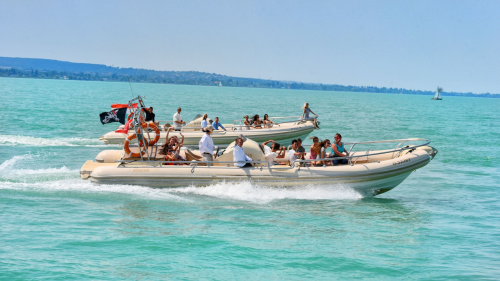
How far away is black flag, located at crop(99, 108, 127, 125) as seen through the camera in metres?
12.5

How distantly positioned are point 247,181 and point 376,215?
3427 millimetres

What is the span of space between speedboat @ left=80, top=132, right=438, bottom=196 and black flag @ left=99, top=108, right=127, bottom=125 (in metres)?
1.37

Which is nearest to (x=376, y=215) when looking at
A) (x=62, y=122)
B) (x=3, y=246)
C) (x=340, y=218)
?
(x=340, y=218)

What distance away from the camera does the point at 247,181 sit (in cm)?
1321

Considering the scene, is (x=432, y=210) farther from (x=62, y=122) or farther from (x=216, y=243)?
(x=62, y=122)

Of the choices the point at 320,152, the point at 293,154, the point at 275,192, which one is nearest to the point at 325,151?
the point at 320,152

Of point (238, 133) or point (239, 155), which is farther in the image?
point (238, 133)

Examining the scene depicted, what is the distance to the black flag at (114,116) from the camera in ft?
40.9

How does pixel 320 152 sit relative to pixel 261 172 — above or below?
above

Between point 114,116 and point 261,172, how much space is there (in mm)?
4076

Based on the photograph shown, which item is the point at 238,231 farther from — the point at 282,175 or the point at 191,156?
the point at 191,156

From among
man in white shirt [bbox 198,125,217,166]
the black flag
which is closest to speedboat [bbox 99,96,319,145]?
man in white shirt [bbox 198,125,217,166]

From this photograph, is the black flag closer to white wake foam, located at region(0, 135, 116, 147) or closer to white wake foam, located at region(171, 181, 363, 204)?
white wake foam, located at region(171, 181, 363, 204)

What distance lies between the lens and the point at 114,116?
41.4 ft
